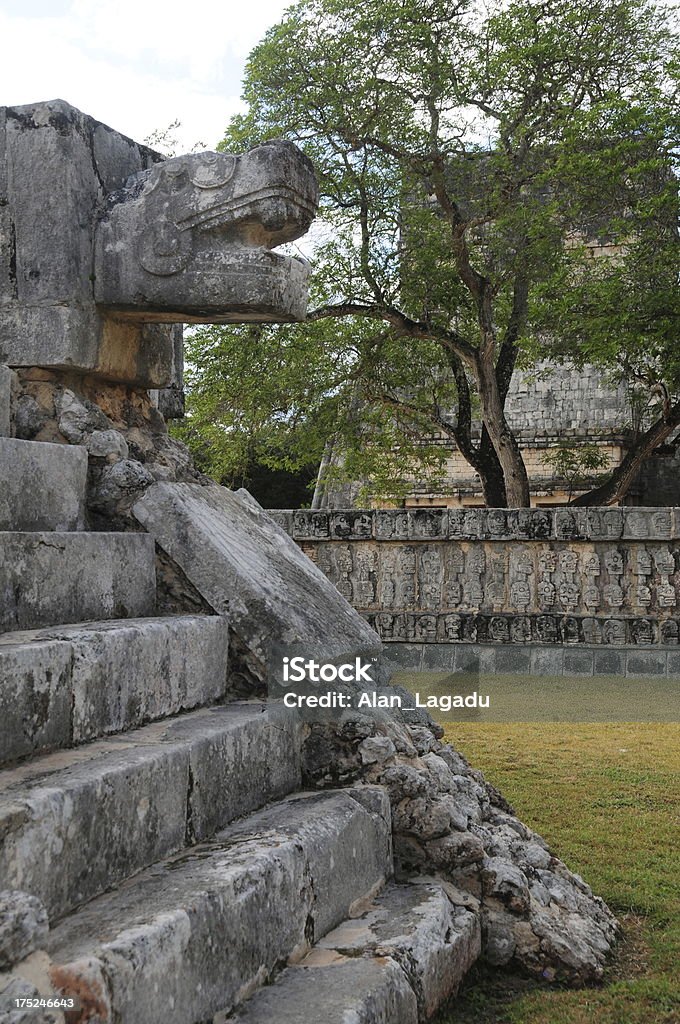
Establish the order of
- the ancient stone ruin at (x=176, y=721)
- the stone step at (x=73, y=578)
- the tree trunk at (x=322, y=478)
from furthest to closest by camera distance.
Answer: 1. the tree trunk at (x=322, y=478)
2. the stone step at (x=73, y=578)
3. the ancient stone ruin at (x=176, y=721)

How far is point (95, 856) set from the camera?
2156 millimetres

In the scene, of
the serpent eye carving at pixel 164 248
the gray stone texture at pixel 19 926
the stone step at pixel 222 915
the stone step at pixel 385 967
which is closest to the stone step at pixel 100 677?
the stone step at pixel 222 915

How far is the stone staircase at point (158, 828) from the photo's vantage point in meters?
1.96

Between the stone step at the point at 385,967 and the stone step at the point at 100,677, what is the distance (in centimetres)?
73

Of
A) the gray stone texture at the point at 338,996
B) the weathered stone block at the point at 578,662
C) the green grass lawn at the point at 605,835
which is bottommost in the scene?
the green grass lawn at the point at 605,835

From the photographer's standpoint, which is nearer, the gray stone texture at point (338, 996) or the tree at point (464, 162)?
the gray stone texture at point (338, 996)

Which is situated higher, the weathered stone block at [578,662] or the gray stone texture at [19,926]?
the gray stone texture at [19,926]

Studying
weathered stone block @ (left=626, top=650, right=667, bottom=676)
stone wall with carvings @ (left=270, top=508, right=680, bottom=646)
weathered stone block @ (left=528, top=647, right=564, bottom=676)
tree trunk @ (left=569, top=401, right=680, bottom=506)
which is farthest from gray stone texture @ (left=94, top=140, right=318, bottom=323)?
tree trunk @ (left=569, top=401, right=680, bottom=506)

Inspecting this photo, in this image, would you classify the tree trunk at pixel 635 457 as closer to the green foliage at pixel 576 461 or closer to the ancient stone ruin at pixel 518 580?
the green foliage at pixel 576 461

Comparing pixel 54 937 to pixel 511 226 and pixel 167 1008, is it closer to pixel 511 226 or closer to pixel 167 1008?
pixel 167 1008

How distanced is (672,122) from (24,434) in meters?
10.8

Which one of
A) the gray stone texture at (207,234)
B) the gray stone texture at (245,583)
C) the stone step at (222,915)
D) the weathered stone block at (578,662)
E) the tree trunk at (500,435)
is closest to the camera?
the stone step at (222,915)

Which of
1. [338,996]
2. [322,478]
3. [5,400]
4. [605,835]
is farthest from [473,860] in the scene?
[322,478]

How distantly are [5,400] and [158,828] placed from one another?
159cm
